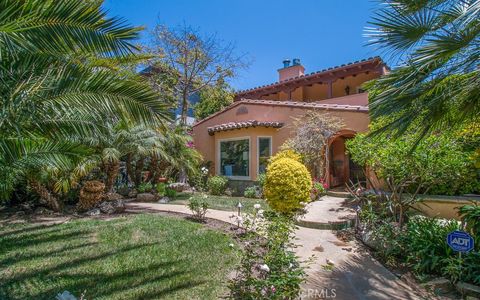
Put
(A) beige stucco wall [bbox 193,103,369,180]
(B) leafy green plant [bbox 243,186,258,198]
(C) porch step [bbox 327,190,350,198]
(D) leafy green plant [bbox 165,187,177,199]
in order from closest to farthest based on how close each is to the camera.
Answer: (C) porch step [bbox 327,190,350,198] < (A) beige stucco wall [bbox 193,103,369,180] < (D) leafy green plant [bbox 165,187,177,199] < (B) leafy green plant [bbox 243,186,258,198]

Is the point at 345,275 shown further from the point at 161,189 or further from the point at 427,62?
the point at 161,189

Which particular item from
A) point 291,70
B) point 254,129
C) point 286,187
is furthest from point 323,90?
point 286,187

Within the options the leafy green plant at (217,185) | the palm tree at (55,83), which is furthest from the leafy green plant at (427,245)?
the leafy green plant at (217,185)

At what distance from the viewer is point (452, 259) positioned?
18.7ft

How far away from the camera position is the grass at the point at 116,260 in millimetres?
4988

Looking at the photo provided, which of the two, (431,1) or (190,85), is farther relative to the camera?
(190,85)

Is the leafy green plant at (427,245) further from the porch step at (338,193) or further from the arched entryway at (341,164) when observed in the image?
the arched entryway at (341,164)

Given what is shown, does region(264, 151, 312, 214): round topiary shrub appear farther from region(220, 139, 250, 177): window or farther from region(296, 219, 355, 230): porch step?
region(220, 139, 250, 177): window

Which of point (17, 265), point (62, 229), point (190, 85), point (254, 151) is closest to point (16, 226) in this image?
point (62, 229)

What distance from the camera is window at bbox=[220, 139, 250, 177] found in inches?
692

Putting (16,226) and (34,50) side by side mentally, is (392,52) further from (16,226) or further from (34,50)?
(16,226)

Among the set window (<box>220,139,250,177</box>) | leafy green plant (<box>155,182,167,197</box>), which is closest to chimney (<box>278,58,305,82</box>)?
window (<box>220,139,250,177</box>)

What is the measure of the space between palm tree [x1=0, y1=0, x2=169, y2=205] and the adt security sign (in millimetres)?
5903

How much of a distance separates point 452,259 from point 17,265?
8.97 metres
